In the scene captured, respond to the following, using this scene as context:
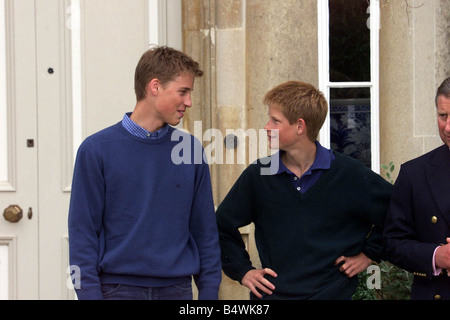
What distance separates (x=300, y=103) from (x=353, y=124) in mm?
1807

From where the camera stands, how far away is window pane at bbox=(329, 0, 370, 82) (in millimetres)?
5484

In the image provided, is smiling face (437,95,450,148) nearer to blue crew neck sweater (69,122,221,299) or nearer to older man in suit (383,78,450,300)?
older man in suit (383,78,450,300)

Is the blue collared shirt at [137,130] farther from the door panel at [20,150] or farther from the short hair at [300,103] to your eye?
the door panel at [20,150]

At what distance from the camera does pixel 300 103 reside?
3.77 meters

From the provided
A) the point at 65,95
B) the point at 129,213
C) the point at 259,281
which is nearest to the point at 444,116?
the point at 259,281

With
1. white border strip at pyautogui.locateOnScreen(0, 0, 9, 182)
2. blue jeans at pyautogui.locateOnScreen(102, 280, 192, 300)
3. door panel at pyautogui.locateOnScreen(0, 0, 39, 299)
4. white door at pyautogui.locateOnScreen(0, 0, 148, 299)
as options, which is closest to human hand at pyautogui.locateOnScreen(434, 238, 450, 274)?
blue jeans at pyautogui.locateOnScreen(102, 280, 192, 300)

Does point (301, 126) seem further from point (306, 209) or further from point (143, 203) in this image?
point (143, 203)

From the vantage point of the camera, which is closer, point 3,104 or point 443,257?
point 443,257

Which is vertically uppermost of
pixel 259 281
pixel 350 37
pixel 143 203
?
pixel 350 37

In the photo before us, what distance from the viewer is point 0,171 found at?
5.30 meters

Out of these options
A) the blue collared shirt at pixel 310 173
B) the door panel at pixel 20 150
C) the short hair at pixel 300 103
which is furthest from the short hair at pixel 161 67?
the door panel at pixel 20 150

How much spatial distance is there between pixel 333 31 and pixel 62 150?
77.1 inches

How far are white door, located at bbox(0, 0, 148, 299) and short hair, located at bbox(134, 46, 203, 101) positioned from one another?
176cm

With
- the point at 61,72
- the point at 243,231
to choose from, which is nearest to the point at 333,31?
the point at 243,231
